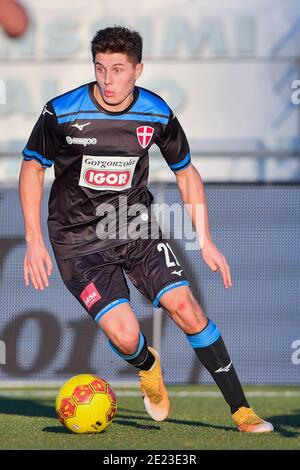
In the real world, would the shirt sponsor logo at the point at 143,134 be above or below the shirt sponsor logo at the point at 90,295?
above

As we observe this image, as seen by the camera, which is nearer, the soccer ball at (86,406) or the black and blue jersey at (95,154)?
the soccer ball at (86,406)

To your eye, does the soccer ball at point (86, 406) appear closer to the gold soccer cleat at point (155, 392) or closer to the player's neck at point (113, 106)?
the gold soccer cleat at point (155, 392)

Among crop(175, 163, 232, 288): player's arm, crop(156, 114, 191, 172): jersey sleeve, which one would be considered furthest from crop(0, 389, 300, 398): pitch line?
crop(156, 114, 191, 172): jersey sleeve

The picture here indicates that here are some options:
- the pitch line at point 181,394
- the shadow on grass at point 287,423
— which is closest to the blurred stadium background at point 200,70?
the pitch line at point 181,394

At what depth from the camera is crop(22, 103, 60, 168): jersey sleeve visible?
275 inches

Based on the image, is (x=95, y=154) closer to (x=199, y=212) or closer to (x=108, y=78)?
(x=108, y=78)

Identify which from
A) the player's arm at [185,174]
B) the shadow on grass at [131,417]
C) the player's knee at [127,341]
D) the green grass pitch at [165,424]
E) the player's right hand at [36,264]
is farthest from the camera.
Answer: the shadow on grass at [131,417]

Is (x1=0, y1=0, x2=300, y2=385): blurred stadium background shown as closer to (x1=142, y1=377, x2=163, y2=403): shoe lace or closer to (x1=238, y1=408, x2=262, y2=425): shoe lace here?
(x1=142, y1=377, x2=163, y2=403): shoe lace

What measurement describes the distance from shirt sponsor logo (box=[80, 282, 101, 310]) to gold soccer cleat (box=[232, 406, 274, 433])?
1.06 m

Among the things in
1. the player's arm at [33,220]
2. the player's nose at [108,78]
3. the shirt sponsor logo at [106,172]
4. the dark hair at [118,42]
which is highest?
the dark hair at [118,42]

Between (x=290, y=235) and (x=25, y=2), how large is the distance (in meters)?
9.19

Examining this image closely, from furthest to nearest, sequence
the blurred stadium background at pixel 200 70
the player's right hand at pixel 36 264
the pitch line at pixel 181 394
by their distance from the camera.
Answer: the blurred stadium background at pixel 200 70
the pitch line at pixel 181 394
the player's right hand at pixel 36 264

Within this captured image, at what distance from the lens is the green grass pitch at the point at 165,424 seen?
630cm
